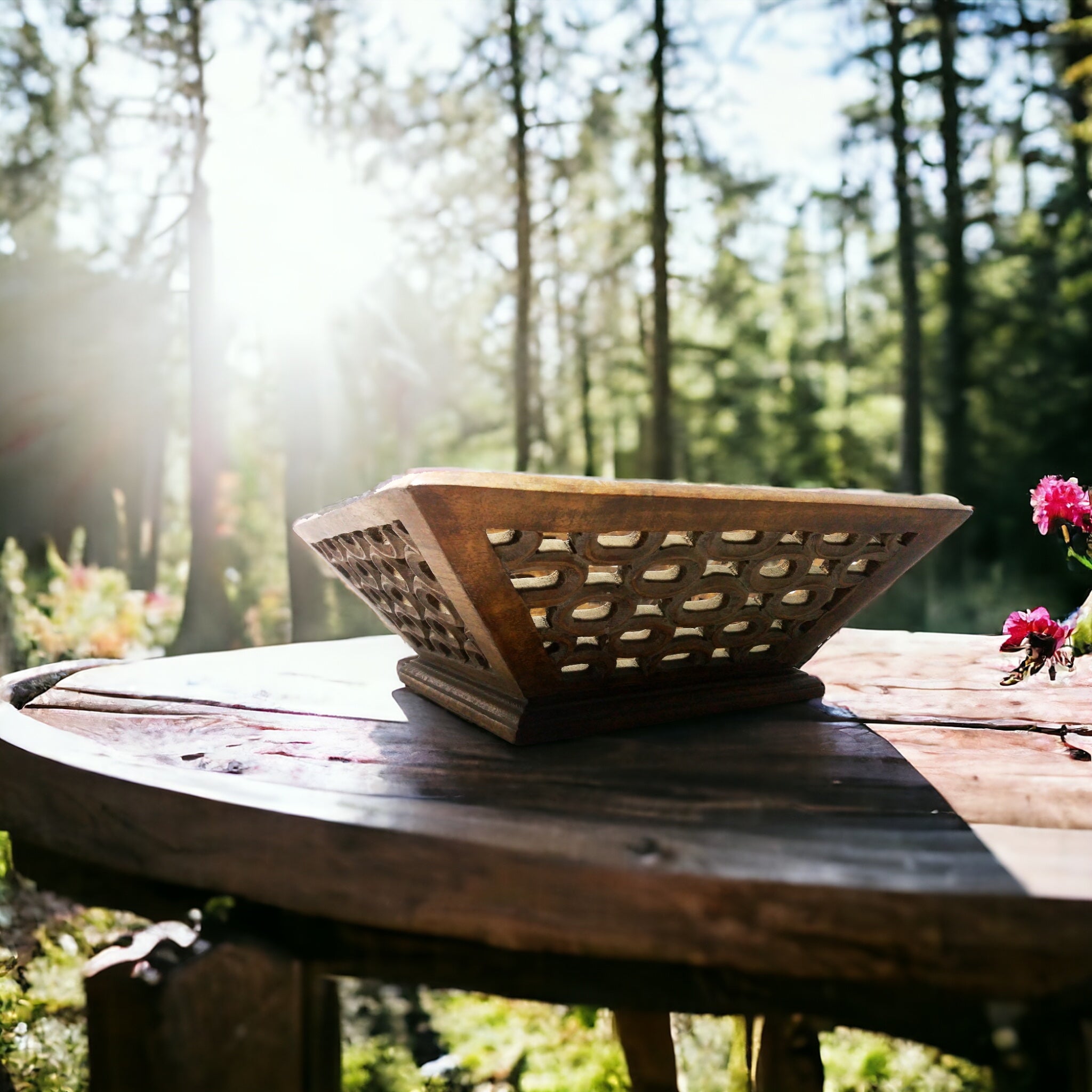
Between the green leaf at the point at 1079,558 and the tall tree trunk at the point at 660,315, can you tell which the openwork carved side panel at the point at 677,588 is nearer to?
the green leaf at the point at 1079,558

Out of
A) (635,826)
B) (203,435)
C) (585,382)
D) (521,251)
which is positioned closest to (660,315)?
(521,251)

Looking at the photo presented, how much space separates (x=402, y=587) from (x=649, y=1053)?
90cm

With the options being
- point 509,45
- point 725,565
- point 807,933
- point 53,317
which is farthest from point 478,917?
point 53,317

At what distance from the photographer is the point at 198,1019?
2.14ft

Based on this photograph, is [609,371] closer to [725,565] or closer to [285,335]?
[285,335]

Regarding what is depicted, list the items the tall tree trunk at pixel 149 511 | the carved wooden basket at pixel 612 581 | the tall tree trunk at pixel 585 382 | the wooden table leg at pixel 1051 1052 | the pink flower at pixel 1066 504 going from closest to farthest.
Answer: the wooden table leg at pixel 1051 1052 < the carved wooden basket at pixel 612 581 < the pink flower at pixel 1066 504 < the tall tree trunk at pixel 149 511 < the tall tree trunk at pixel 585 382

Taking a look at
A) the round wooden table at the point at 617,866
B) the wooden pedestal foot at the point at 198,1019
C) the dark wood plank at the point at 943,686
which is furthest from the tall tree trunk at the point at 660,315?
the wooden pedestal foot at the point at 198,1019

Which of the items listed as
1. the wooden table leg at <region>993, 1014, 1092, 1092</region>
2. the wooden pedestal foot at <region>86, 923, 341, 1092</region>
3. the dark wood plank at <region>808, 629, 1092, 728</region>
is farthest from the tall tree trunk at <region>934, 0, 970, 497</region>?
the wooden pedestal foot at <region>86, 923, 341, 1092</region>

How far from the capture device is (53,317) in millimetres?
8539

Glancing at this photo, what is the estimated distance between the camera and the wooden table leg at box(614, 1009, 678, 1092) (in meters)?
1.35

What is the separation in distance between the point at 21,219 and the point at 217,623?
387cm

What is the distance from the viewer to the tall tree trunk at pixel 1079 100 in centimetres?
697

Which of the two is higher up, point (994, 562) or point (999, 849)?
point (999, 849)

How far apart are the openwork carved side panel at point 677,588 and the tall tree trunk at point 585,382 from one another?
909cm
